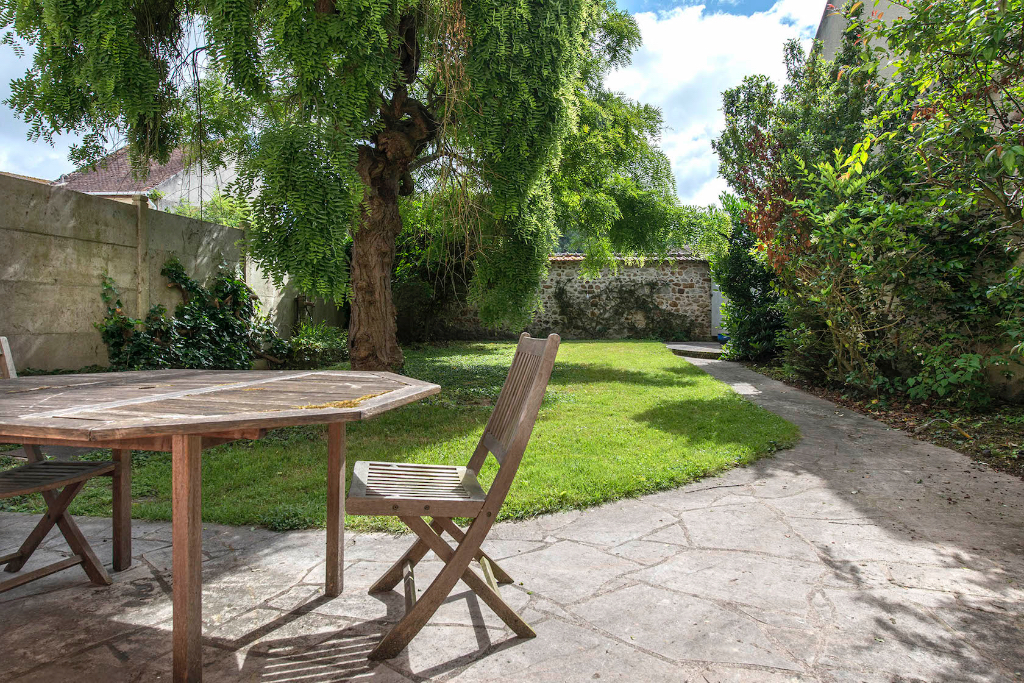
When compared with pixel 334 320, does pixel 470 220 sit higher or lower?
higher

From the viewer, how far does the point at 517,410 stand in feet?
7.71

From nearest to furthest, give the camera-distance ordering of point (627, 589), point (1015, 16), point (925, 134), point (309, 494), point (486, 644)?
point (486, 644) < point (627, 589) < point (1015, 16) < point (309, 494) < point (925, 134)

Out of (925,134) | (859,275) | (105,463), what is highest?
(925,134)

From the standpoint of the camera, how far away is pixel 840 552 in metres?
2.95

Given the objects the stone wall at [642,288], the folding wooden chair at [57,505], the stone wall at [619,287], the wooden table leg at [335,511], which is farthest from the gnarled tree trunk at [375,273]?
the stone wall at [642,288]

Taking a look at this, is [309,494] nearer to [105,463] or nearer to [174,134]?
[105,463]

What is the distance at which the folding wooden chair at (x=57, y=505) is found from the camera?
93.2 inches

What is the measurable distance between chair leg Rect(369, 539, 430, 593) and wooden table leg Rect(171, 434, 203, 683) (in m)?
0.80

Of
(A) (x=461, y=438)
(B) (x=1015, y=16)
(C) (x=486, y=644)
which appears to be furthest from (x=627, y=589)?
(B) (x=1015, y=16)

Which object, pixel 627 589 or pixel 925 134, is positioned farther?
pixel 925 134

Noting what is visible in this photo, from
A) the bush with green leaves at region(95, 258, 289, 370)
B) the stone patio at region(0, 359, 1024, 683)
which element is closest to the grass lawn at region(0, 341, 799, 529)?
the stone patio at region(0, 359, 1024, 683)

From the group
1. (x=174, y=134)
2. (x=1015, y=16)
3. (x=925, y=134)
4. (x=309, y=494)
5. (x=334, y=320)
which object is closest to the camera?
(x=1015, y=16)

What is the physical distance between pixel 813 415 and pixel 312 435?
5099 millimetres

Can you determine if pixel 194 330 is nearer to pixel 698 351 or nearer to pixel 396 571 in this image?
pixel 396 571
